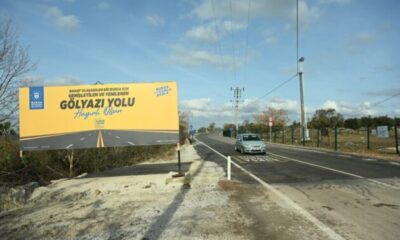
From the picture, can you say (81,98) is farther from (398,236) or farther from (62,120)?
(398,236)

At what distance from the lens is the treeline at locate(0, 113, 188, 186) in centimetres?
1404

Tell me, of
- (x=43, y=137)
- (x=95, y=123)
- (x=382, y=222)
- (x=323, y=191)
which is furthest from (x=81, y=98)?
(x=382, y=222)

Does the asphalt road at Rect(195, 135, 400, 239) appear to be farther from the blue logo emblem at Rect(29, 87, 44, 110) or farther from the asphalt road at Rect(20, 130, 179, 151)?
the blue logo emblem at Rect(29, 87, 44, 110)

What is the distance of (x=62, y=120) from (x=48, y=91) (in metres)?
1.22

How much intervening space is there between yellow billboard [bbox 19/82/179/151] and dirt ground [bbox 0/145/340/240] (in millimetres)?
2113

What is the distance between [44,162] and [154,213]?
31.5 ft

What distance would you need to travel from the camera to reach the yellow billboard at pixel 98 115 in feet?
46.4

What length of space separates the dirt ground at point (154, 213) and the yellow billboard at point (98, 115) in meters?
2.11

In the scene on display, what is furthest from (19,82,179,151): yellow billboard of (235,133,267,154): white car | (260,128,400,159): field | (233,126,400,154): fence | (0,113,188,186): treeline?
(233,126,400,154): fence

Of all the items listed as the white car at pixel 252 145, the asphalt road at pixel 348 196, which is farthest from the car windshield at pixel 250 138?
the asphalt road at pixel 348 196

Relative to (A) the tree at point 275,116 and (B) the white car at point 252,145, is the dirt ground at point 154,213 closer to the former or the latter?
(B) the white car at point 252,145

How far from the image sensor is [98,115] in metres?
14.1

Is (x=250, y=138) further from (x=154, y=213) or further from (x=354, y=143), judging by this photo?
(x=154, y=213)

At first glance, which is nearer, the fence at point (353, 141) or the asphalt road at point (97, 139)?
the asphalt road at point (97, 139)
